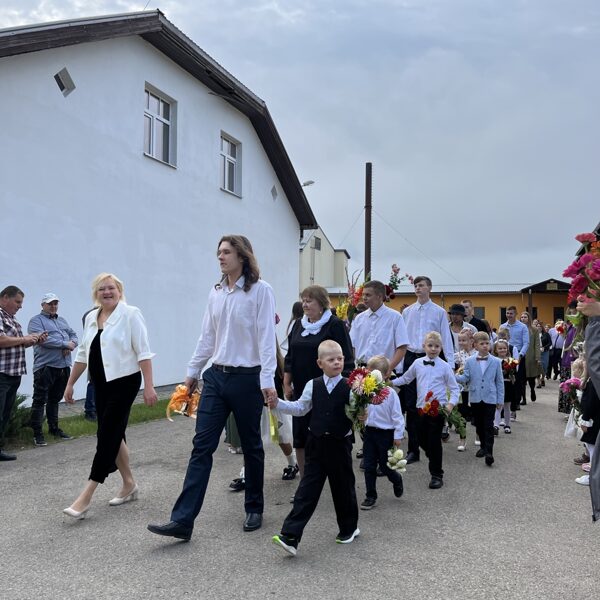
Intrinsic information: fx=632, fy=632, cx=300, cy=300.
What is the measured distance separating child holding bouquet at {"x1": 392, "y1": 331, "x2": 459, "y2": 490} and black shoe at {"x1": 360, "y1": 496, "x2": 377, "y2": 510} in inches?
35.5

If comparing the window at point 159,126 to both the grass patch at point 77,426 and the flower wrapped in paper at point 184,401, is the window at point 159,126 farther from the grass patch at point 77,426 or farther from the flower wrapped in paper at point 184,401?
the flower wrapped in paper at point 184,401

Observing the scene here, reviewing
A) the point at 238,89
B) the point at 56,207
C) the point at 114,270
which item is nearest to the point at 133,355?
the point at 56,207

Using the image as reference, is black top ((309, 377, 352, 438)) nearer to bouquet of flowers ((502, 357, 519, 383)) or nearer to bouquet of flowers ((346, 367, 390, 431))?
bouquet of flowers ((346, 367, 390, 431))

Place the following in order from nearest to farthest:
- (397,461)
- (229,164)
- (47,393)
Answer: (397,461), (47,393), (229,164)

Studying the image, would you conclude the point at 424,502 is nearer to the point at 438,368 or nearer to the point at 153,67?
the point at 438,368

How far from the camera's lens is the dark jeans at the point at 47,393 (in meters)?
7.90

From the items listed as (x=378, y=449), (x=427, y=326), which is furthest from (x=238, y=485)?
(x=427, y=326)

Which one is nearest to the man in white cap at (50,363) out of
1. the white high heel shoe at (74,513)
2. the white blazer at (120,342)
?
the white blazer at (120,342)

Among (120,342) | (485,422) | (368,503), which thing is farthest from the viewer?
(485,422)

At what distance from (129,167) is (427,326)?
8.52m

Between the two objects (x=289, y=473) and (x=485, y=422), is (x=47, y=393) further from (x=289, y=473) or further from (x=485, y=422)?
(x=485, y=422)

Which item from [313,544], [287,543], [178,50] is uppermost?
[178,50]

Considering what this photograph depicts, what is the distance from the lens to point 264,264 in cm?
1986

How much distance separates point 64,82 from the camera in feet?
38.2
